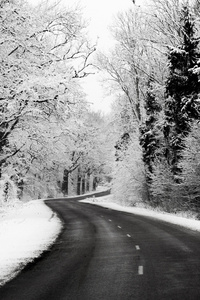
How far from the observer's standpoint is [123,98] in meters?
44.2

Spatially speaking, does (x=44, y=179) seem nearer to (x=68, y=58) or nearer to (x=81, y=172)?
(x=81, y=172)

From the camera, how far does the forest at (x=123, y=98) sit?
20.0m

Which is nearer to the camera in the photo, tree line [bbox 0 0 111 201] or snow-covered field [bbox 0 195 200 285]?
snow-covered field [bbox 0 195 200 285]

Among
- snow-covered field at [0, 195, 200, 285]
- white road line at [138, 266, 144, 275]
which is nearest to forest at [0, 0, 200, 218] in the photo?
snow-covered field at [0, 195, 200, 285]

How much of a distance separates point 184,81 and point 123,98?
17.4 meters

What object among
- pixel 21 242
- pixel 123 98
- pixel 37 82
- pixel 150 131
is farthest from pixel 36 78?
pixel 123 98

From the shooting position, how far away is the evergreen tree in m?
25.0

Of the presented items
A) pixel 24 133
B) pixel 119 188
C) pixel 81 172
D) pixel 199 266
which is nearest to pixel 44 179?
pixel 81 172

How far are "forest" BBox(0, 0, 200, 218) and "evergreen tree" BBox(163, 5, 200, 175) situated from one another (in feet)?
0.21

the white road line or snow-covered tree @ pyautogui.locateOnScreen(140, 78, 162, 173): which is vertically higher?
snow-covered tree @ pyautogui.locateOnScreen(140, 78, 162, 173)

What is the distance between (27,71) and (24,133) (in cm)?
471

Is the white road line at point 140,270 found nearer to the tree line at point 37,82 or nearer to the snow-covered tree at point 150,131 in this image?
the tree line at point 37,82

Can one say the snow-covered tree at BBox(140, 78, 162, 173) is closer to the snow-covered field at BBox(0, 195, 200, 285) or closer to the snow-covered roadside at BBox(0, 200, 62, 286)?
the snow-covered field at BBox(0, 195, 200, 285)

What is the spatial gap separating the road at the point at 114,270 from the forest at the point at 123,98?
730cm
